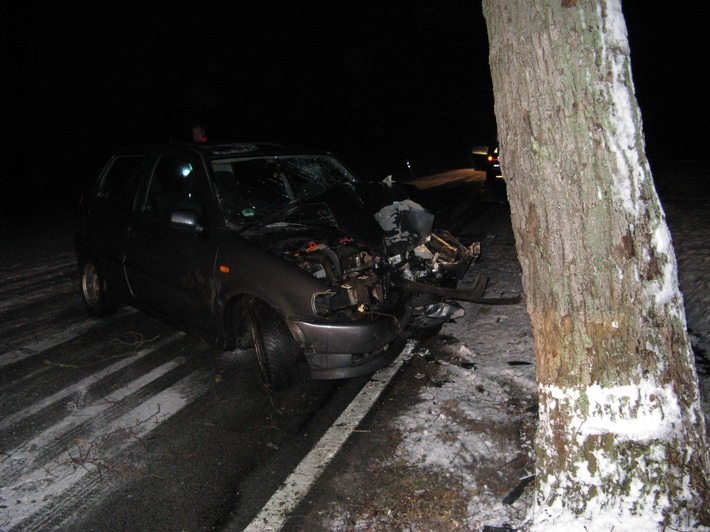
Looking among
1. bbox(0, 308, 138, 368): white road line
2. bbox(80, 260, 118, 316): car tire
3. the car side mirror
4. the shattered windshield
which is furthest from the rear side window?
bbox(0, 308, 138, 368): white road line

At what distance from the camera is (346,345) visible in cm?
369

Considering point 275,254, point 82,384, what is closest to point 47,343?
point 82,384

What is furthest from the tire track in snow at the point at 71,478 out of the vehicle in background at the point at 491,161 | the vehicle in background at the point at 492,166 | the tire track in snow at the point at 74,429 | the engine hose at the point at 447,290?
the vehicle in background at the point at 492,166

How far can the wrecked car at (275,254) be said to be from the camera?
378 centimetres

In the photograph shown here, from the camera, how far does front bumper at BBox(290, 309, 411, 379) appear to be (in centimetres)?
367

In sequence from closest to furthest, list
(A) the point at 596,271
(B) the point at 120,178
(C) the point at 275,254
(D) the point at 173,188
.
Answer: (A) the point at 596,271
(C) the point at 275,254
(D) the point at 173,188
(B) the point at 120,178

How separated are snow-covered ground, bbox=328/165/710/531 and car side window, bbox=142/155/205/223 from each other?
7.56 ft

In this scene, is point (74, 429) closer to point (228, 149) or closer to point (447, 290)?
point (228, 149)

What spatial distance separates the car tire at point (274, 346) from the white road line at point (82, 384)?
1514 mm

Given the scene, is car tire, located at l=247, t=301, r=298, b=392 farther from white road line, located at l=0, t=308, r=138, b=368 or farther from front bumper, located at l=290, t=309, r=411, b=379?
white road line, located at l=0, t=308, r=138, b=368

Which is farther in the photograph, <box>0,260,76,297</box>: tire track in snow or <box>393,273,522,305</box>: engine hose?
<box>0,260,76,297</box>: tire track in snow

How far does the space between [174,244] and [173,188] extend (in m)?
0.61

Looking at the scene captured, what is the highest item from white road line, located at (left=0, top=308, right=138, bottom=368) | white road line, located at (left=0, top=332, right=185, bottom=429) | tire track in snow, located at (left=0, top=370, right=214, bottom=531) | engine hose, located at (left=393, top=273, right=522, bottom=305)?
engine hose, located at (left=393, top=273, right=522, bottom=305)

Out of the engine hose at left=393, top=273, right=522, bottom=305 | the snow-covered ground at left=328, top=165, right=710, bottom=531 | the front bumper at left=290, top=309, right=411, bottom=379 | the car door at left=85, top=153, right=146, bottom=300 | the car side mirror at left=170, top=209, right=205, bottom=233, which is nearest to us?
the snow-covered ground at left=328, top=165, right=710, bottom=531
